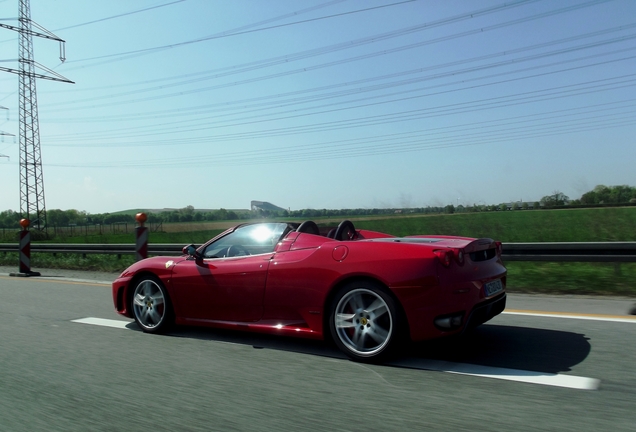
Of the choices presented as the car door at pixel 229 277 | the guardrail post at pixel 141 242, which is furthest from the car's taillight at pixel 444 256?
the guardrail post at pixel 141 242

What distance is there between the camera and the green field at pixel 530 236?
838 centimetres

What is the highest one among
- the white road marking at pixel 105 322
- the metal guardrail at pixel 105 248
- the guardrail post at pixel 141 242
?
the guardrail post at pixel 141 242

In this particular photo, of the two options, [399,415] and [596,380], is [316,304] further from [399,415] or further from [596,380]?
[596,380]

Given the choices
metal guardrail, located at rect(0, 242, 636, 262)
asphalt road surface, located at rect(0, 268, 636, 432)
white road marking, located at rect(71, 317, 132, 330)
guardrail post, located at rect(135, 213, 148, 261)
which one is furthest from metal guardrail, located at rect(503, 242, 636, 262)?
guardrail post, located at rect(135, 213, 148, 261)

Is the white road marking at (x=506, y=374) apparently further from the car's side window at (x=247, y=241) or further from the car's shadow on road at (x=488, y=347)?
the car's side window at (x=247, y=241)

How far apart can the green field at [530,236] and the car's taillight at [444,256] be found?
1623 millimetres

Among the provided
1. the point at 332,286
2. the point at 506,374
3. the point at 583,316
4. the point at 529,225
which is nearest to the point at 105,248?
the point at 332,286

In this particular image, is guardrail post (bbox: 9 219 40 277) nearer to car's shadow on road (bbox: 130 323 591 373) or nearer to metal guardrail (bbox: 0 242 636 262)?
car's shadow on road (bbox: 130 323 591 373)

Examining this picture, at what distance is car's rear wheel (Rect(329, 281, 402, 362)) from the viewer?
4090 mm

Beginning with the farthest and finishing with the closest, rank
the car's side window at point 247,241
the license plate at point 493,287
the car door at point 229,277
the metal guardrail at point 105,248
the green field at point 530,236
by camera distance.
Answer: the metal guardrail at point 105,248, the green field at point 530,236, the car's side window at point 247,241, the car door at point 229,277, the license plate at point 493,287

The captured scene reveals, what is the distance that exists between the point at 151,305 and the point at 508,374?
3.70 m

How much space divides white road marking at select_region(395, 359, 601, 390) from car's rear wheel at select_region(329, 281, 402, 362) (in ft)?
0.77

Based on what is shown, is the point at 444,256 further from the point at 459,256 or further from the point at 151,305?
the point at 151,305

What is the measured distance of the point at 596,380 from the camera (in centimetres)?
363
